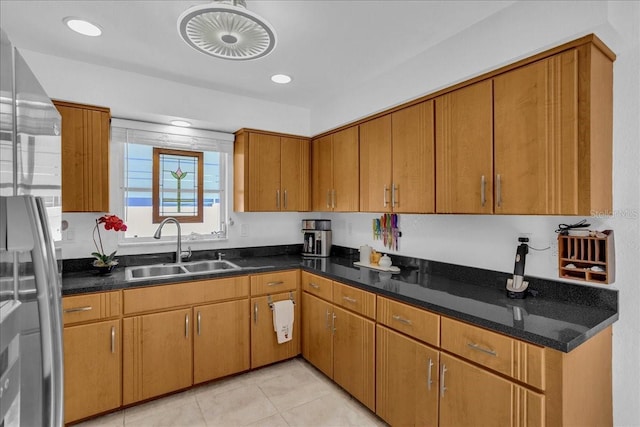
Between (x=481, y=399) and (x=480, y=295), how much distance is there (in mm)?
561

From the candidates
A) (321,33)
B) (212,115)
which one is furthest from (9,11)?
(321,33)

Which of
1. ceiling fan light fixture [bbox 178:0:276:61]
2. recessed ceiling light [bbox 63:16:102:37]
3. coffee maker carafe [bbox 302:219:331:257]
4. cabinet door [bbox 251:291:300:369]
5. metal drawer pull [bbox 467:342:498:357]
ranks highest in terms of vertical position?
recessed ceiling light [bbox 63:16:102:37]

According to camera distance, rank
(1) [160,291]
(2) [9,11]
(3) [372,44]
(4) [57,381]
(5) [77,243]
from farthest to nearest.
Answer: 1. (5) [77,243]
2. (1) [160,291]
3. (3) [372,44]
4. (2) [9,11]
5. (4) [57,381]

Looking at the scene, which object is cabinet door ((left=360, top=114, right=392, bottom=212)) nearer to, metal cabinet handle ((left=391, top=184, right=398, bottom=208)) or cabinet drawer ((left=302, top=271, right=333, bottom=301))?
metal cabinet handle ((left=391, top=184, right=398, bottom=208))

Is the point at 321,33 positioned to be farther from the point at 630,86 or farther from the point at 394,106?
the point at 630,86

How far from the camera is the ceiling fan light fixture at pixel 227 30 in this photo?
1.30 metres

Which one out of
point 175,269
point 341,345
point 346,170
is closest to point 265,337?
point 341,345

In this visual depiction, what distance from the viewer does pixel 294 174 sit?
3.26m

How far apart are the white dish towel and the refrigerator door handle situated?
2.05 m

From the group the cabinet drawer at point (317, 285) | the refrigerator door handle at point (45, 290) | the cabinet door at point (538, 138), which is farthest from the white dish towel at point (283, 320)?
the refrigerator door handle at point (45, 290)

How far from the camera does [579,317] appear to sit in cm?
152

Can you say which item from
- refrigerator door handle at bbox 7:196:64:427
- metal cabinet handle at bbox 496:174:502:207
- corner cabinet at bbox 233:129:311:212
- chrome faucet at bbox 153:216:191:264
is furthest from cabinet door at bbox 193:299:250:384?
metal cabinet handle at bbox 496:174:502:207

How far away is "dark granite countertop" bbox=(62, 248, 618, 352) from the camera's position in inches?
55.9

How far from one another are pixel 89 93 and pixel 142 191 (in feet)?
2.73
